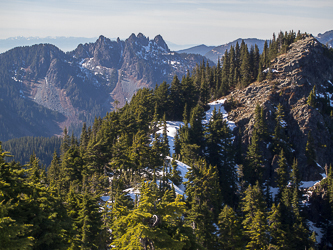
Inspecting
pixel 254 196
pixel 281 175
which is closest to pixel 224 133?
pixel 281 175

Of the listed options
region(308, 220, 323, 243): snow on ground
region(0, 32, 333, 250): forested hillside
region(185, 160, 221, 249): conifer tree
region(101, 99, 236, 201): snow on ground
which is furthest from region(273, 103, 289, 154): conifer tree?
region(185, 160, 221, 249): conifer tree

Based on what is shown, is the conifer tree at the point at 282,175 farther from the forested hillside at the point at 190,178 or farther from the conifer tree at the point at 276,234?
the conifer tree at the point at 276,234

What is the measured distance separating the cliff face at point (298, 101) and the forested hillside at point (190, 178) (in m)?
0.44

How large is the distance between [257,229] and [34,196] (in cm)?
3318

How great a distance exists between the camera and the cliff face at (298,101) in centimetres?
8338

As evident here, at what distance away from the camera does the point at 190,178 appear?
47.4 metres

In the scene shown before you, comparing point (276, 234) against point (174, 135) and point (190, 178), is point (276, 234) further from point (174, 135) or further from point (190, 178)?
point (174, 135)

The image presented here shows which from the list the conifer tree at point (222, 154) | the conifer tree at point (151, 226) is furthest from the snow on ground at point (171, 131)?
the conifer tree at point (151, 226)

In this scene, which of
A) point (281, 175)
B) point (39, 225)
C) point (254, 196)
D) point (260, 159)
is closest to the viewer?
point (39, 225)

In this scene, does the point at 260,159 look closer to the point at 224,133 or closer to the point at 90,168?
the point at 224,133

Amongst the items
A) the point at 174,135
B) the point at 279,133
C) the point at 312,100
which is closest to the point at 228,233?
the point at 174,135

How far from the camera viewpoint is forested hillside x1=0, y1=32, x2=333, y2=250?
61.2 feet

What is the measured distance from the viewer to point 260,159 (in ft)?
250

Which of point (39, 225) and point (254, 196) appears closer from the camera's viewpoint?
point (39, 225)
